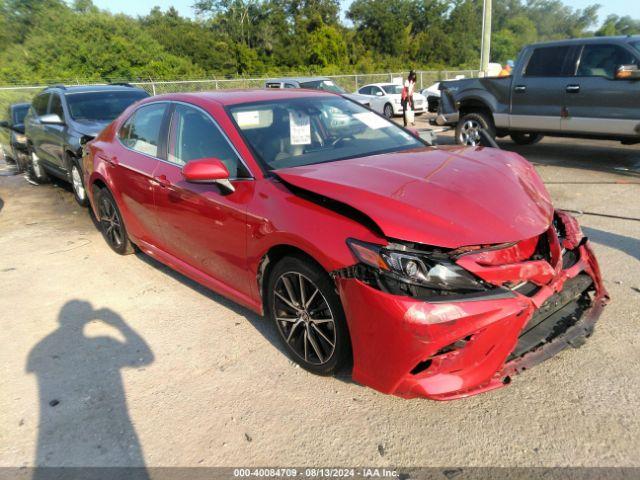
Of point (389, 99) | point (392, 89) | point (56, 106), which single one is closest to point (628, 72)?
point (56, 106)

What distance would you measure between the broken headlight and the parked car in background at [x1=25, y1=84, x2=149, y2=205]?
229 inches

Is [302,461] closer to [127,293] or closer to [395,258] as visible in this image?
[395,258]

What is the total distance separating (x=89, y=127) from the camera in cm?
745

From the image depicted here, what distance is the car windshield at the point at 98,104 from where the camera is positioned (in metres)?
7.92

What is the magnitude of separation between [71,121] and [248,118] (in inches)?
199

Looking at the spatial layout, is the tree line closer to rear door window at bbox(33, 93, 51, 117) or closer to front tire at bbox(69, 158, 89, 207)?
rear door window at bbox(33, 93, 51, 117)

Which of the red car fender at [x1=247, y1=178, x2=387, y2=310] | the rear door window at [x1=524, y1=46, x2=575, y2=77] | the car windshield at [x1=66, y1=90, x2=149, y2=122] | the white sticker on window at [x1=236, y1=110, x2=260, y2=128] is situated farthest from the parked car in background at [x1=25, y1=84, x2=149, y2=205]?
the rear door window at [x1=524, y1=46, x2=575, y2=77]

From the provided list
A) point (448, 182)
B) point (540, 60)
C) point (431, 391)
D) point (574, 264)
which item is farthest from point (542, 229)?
point (540, 60)

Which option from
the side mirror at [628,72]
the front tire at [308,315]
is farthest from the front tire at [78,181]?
the side mirror at [628,72]

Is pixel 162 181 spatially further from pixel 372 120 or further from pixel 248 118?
pixel 372 120

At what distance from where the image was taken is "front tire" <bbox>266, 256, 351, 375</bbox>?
293 cm

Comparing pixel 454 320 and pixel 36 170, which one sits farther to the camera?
pixel 36 170

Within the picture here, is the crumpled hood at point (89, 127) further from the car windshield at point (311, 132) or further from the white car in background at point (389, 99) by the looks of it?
the white car in background at point (389, 99)

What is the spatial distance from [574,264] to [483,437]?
115cm
